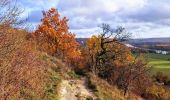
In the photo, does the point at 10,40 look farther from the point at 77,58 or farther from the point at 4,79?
the point at 77,58

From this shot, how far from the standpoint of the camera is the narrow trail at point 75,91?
24.7 metres

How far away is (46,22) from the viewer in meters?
61.5

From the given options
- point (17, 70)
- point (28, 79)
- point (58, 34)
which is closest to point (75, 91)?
point (28, 79)

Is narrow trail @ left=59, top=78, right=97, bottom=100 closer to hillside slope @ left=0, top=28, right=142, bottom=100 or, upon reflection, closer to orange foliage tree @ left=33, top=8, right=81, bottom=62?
hillside slope @ left=0, top=28, right=142, bottom=100

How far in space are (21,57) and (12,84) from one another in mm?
1654

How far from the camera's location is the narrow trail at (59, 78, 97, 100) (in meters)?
24.7

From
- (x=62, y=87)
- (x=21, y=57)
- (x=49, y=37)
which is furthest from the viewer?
(x=49, y=37)

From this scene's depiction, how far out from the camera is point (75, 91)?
2728cm

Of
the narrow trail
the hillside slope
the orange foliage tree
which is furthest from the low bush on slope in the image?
the orange foliage tree

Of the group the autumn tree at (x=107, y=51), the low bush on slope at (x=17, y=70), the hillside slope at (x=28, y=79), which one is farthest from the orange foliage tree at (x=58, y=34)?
the low bush on slope at (x=17, y=70)

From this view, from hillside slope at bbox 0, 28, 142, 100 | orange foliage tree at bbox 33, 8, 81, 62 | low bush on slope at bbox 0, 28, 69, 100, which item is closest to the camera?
low bush on slope at bbox 0, 28, 69, 100

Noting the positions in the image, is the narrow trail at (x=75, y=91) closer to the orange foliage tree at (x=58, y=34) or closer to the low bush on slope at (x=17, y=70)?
the low bush on slope at (x=17, y=70)

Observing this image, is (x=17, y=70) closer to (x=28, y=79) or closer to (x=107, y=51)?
(x=28, y=79)

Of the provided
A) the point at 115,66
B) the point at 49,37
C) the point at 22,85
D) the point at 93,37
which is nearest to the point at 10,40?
the point at 22,85
